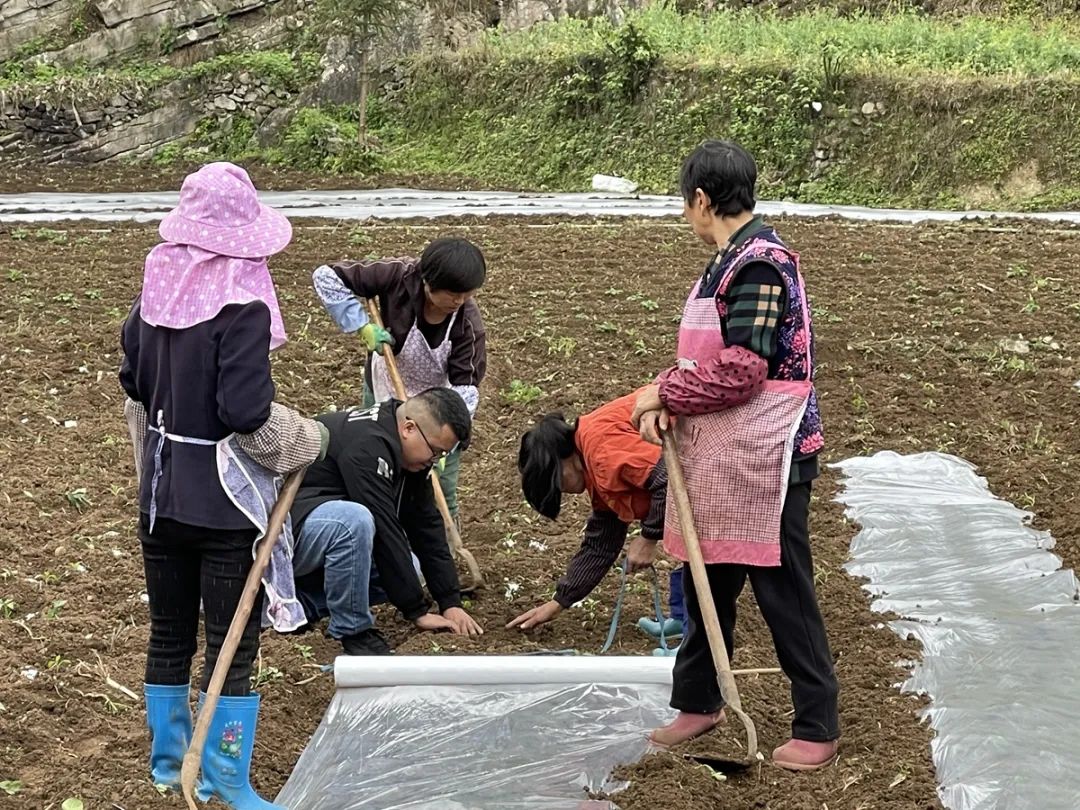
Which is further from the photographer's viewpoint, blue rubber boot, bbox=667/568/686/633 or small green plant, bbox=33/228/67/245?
small green plant, bbox=33/228/67/245

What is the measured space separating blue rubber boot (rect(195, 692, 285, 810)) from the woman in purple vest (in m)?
1.13

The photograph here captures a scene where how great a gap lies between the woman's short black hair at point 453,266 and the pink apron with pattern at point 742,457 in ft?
3.55

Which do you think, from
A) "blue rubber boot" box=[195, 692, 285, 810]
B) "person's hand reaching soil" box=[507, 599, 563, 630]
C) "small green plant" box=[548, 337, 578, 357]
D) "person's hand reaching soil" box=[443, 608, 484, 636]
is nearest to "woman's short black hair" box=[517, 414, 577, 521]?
"person's hand reaching soil" box=[507, 599, 563, 630]

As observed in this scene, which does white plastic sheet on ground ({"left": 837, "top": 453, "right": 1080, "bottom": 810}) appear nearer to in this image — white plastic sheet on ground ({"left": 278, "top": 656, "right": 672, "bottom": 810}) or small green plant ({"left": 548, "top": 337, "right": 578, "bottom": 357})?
white plastic sheet on ground ({"left": 278, "top": 656, "right": 672, "bottom": 810})

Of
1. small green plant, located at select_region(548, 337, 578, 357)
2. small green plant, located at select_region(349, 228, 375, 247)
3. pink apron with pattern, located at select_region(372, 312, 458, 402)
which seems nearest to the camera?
pink apron with pattern, located at select_region(372, 312, 458, 402)

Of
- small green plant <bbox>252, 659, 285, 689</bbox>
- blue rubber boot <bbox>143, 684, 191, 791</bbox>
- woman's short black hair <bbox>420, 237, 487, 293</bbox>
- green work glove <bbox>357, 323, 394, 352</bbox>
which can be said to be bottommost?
small green plant <bbox>252, 659, 285, 689</bbox>

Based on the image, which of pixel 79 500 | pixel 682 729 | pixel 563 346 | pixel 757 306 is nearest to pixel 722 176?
pixel 757 306

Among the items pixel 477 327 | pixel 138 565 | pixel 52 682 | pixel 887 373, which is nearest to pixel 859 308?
pixel 887 373

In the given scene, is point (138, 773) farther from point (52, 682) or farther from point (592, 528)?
point (592, 528)

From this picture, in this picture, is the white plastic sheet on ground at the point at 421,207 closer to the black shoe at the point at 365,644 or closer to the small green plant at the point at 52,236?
the small green plant at the point at 52,236

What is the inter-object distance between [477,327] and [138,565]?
5.08 ft

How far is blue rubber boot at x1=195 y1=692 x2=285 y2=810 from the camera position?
2887 mm

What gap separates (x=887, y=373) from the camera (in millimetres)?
6680

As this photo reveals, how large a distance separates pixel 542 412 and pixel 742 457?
354 cm
